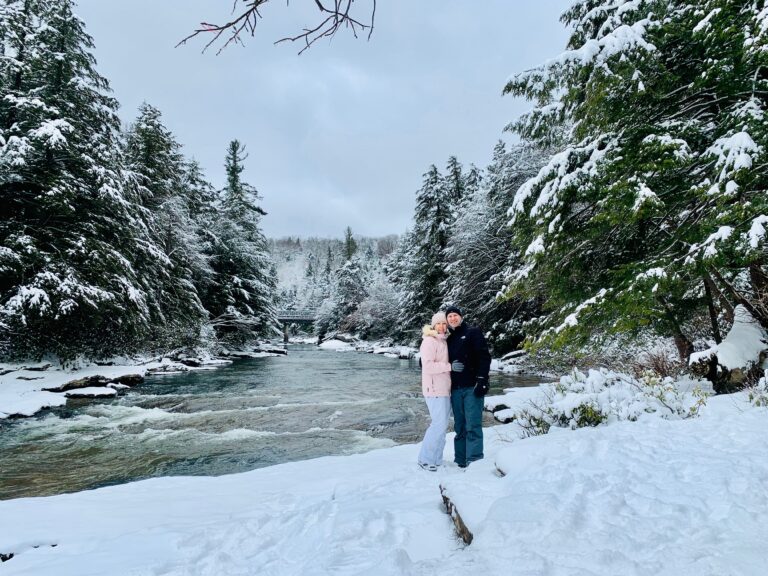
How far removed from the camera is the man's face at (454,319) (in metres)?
4.82

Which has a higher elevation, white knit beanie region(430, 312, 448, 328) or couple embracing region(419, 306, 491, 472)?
white knit beanie region(430, 312, 448, 328)

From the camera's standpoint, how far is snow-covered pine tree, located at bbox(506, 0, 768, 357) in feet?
15.4

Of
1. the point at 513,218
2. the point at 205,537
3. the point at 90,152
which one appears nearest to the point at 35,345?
the point at 90,152

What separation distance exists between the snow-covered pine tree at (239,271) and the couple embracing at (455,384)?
23424mm

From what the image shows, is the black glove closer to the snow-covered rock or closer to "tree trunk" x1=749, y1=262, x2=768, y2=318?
the snow-covered rock

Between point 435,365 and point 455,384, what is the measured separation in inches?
15.0

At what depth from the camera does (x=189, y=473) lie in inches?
235

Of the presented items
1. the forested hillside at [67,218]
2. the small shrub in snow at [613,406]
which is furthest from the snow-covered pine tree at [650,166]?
the forested hillside at [67,218]

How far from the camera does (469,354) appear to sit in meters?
4.73

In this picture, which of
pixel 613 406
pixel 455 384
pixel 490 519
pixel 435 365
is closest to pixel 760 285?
pixel 613 406

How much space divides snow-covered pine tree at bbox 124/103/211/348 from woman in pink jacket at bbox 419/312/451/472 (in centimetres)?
1641

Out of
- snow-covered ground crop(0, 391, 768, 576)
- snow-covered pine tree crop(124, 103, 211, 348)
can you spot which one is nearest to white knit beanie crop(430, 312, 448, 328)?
snow-covered ground crop(0, 391, 768, 576)

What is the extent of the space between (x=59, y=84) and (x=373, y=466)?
60.2 feet

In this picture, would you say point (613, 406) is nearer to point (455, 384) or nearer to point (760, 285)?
point (455, 384)
